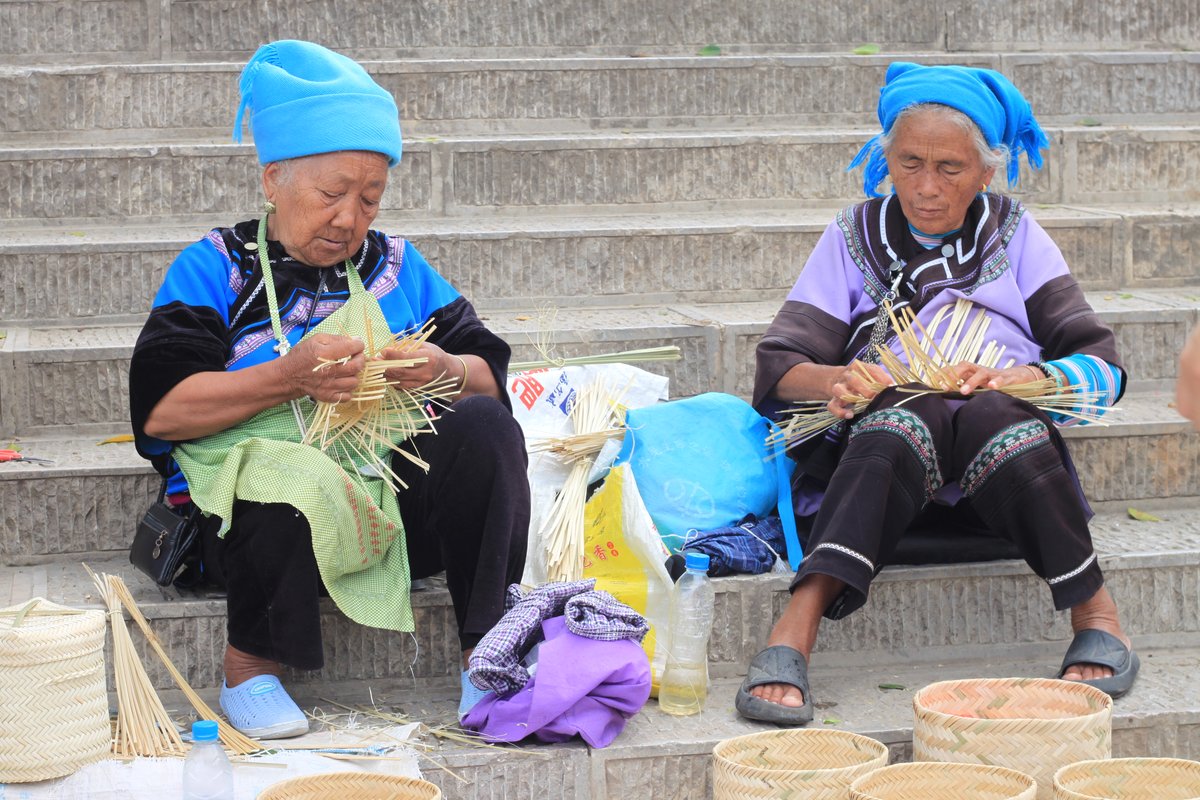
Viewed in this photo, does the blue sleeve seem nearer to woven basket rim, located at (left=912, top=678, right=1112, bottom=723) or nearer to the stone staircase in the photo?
the stone staircase

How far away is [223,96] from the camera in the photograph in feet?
15.8

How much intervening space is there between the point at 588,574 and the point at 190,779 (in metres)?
1.10

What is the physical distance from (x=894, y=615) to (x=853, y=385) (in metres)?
0.57

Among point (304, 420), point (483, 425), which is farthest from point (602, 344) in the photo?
point (304, 420)

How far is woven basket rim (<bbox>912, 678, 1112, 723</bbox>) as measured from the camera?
281 centimetres

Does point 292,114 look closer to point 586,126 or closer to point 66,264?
point 66,264

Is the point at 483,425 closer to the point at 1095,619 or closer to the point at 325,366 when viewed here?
the point at 325,366

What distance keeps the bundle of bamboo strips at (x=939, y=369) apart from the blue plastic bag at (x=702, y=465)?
0.08m

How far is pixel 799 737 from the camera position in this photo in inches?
115

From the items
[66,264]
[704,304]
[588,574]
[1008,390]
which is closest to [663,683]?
[588,574]

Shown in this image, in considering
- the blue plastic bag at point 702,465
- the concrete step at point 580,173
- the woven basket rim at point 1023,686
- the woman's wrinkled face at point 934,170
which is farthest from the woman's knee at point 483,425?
the concrete step at point 580,173

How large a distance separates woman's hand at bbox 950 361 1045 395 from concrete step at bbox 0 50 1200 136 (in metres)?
2.12

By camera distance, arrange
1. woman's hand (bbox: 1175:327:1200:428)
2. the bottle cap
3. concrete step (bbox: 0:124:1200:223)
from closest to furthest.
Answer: woman's hand (bbox: 1175:327:1200:428)
the bottle cap
concrete step (bbox: 0:124:1200:223)

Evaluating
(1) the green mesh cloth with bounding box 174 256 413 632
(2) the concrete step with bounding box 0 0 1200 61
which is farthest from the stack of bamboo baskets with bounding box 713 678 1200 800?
(2) the concrete step with bounding box 0 0 1200 61
